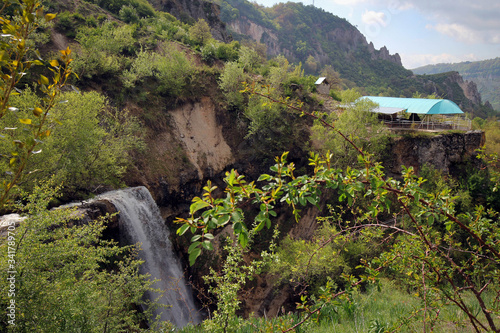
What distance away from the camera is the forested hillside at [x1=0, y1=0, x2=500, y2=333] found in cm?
241

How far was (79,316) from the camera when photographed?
5.92m

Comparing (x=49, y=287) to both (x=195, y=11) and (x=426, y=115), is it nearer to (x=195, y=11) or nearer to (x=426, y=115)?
(x=426, y=115)

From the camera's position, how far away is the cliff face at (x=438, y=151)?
70.6 ft

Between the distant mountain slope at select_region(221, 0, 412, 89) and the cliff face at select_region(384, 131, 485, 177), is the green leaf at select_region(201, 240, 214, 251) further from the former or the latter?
the distant mountain slope at select_region(221, 0, 412, 89)

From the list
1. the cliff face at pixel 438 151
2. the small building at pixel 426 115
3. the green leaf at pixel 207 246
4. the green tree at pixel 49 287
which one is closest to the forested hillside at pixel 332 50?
the small building at pixel 426 115

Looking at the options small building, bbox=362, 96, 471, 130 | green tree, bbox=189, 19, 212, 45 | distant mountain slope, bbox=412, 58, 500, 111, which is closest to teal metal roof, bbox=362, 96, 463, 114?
small building, bbox=362, 96, 471, 130

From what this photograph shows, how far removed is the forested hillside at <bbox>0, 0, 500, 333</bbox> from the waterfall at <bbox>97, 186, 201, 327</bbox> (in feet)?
1.39

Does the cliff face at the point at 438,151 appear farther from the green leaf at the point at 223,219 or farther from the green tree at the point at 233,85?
the green leaf at the point at 223,219

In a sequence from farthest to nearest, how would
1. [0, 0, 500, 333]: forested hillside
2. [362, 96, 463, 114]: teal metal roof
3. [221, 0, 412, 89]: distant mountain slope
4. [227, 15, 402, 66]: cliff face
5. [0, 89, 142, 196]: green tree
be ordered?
[227, 15, 402, 66]: cliff face < [221, 0, 412, 89]: distant mountain slope < [362, 96, 463, 114]: teal metal roof < [0, 89, 142, 196]: green tree < [0, 0, 500, 333]: forested hillside

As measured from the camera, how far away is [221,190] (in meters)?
21.8

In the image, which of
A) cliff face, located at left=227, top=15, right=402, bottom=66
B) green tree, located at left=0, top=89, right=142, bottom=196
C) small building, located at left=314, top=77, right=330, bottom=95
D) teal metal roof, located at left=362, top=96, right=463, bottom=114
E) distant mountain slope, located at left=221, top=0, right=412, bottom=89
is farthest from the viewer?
cliff face, located at left=227, top=15, right=402, bottom=66

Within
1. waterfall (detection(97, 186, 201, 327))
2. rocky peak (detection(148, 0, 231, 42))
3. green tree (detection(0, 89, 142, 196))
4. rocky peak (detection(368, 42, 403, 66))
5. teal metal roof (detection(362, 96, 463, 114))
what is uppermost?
rocky peak (detection(368, 42, 403, 66))

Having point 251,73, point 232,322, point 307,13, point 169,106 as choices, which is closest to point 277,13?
point 307,13

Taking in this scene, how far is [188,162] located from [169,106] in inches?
202
